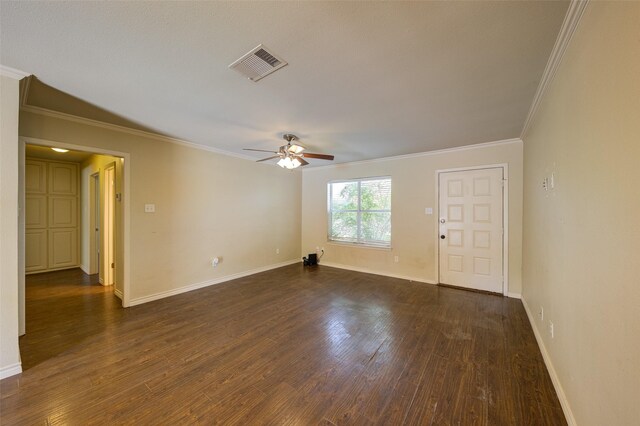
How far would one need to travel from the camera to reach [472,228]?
399cm

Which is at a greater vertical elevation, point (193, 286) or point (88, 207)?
point (88, 207)

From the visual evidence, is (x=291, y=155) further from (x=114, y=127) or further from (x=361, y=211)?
(x=361, y=211)

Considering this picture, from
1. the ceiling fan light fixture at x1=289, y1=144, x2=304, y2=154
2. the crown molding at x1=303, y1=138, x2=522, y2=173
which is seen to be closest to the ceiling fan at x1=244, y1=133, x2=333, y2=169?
the ceiling fan light fixture at x1=289, y1=144, x2=304, y2=154

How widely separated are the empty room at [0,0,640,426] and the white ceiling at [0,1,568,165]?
0.02 m

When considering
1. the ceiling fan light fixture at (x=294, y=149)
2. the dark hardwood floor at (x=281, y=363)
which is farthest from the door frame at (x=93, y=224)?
the ceiling fan light fixture at (x=294, y=149)

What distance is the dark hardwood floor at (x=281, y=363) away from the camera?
160cm

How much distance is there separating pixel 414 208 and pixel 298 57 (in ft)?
11.8

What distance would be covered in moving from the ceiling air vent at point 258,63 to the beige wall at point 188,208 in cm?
251

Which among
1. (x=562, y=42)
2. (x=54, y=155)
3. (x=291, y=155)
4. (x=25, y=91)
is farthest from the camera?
(x=54, y=155)

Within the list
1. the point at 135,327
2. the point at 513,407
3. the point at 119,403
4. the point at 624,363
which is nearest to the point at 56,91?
the point at 135,327

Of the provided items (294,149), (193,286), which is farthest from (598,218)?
(193,286)

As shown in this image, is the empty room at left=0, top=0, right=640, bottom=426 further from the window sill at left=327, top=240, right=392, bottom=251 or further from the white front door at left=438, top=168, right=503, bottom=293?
the window sill at left=327, top=240, right=392, bottom=251

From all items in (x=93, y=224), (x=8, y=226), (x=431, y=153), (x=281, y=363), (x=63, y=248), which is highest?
(x=431, y=153)

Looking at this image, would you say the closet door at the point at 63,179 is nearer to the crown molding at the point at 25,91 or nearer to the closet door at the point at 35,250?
the closet door at the point at 35,250
